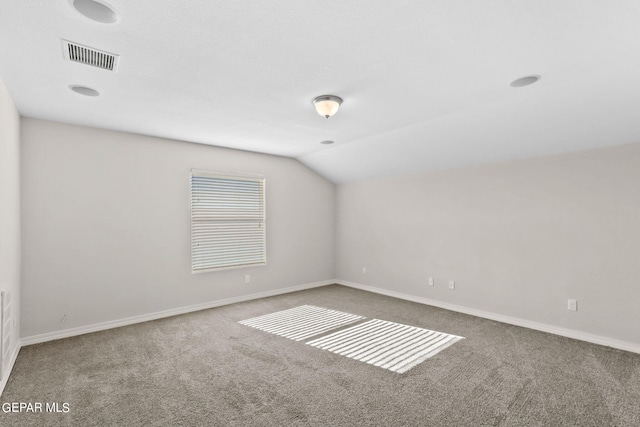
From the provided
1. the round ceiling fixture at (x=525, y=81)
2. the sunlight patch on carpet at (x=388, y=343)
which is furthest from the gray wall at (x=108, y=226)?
the round ceiling fixture at (x=525, y=81)

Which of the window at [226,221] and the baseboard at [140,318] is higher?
the window at [226,221]

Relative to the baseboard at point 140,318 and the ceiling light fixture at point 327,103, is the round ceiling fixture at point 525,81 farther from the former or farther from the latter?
the baseboard at point 140,318

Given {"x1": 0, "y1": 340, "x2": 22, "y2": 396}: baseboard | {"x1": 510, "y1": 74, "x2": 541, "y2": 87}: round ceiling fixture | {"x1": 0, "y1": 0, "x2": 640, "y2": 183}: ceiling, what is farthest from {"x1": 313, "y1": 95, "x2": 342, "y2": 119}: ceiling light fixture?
{"x1": 0, "y1": 340, "x2": 22, "y2": 396}: baseboard

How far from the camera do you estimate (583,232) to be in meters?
3.56

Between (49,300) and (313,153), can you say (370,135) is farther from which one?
(49,300)

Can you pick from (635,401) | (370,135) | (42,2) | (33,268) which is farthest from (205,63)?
(635,401)

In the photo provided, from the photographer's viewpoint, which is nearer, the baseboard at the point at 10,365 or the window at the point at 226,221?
the baseboard at the point at 10,365

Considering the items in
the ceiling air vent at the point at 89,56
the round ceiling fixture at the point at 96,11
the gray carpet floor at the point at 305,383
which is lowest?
the gray carpet floor at the point at 305,383

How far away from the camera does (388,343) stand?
134 inches

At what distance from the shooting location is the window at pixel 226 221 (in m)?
4.73

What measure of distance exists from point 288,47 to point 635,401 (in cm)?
340

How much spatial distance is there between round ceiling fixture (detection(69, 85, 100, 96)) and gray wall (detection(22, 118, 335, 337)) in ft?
3.75

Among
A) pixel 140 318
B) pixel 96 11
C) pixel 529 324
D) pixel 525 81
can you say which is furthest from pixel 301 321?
pixel 96 11

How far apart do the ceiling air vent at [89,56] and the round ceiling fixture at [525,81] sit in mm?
2934
